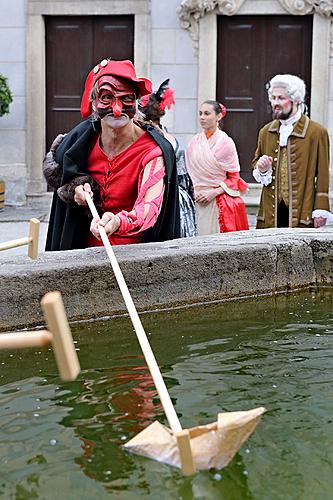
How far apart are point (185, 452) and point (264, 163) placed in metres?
4.41

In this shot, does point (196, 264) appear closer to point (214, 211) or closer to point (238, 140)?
point (214, 211)

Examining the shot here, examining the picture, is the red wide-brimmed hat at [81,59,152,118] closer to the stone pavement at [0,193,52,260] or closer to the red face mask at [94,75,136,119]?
the red face mask at [94,75,136,119]

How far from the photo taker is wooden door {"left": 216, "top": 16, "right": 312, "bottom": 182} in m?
11.8

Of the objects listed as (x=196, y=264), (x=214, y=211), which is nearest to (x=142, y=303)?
(x=196, y=264)

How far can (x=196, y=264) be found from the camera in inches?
175

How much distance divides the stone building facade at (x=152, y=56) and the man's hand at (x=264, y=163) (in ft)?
16.6

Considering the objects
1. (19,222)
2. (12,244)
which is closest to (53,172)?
(12,244)

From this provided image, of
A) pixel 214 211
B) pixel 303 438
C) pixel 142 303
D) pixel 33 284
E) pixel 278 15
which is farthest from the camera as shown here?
pixel 278 15

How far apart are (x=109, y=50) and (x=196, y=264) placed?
26.5ft

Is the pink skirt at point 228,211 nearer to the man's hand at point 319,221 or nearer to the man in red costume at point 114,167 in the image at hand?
the man's hand at point 319,221

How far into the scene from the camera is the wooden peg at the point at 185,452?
97.9 inches

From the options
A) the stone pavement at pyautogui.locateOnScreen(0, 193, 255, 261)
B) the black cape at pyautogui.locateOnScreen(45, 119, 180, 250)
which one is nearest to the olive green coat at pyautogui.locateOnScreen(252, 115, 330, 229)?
the black cape at pyautogui.locateOnScreen(45, 119, 180, 250)

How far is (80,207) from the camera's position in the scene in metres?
4.63

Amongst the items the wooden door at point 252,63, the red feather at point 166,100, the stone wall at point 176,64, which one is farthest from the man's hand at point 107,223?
the wooden door at point 252,63
